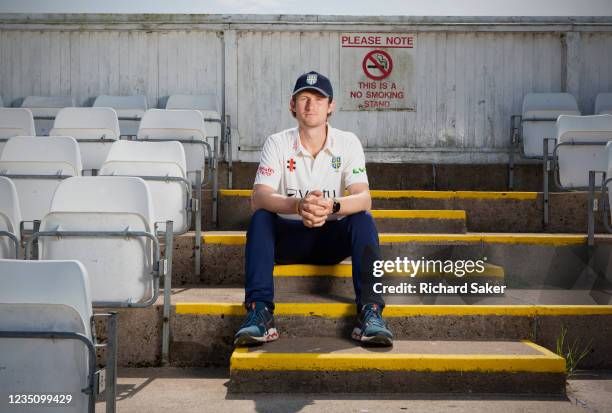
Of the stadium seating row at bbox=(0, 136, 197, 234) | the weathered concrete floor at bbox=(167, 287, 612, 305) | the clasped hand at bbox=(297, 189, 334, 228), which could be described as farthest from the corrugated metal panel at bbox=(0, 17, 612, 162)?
the clasped hand at bbox=(297, 189, 334, 228)

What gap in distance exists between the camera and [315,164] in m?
3.65

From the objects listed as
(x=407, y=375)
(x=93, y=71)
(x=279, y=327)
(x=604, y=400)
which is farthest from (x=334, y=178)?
(x=93, y=71)

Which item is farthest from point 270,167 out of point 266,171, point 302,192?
point 302,192

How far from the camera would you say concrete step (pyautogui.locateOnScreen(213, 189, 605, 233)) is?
17.7 ft

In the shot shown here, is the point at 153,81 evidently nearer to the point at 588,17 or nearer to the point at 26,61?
the point at 26,61

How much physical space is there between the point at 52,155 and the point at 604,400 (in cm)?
321

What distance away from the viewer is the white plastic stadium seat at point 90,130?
575cm

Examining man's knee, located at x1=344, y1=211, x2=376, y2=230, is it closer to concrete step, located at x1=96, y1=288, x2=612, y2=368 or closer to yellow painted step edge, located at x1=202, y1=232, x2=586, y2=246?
concrete step, located at x1=96, y1=288, x2=612, y2=368

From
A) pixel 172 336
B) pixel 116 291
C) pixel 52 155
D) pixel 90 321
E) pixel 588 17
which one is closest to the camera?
pixel 90 321

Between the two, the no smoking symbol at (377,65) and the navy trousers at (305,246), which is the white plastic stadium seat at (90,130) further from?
the no smoking symbol at (377,65)

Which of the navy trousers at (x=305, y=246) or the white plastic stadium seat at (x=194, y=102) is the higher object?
the white plastic stadium seat at (x=194, y=102)

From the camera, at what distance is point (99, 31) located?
322 inches

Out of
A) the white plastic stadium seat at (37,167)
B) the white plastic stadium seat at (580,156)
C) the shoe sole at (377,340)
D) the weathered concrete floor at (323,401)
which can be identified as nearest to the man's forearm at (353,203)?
the shoe sole at (377,340)

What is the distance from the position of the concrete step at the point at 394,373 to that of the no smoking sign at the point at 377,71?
5.22m
